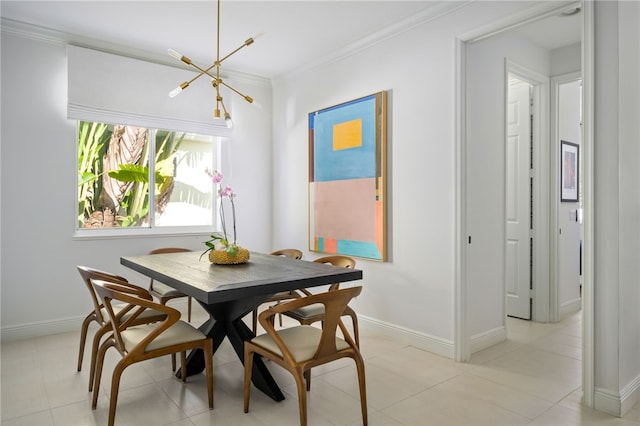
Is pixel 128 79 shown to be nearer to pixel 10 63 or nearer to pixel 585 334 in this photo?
pixel 10 63

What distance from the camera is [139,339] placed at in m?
2.27

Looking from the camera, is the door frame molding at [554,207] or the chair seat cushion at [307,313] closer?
the chair seat cushion at [307,313]

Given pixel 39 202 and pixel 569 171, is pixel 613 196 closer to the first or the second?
pixel 569 171

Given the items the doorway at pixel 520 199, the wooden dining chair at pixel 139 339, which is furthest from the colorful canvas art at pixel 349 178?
the wooden dining chair at pixel 139 339

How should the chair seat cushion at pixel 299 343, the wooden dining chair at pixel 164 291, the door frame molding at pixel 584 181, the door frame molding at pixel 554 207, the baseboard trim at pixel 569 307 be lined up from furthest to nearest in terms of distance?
1. the baseboard trim at pixel 569 307
2. the door frame molding at pixel 554 207
3. the wooden dining chair at pixel 164 291
4. the door frame molding at pixel 584 181
5. the chair seat cushion at pixel 299 343

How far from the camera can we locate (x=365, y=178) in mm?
3912

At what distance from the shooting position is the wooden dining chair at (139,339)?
2.12m

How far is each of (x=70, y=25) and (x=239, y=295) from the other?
305 centimetres

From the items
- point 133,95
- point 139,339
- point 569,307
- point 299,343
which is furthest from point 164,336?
point 569,307

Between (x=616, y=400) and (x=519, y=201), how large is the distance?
2.33 meters

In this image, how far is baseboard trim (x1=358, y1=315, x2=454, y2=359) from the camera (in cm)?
326

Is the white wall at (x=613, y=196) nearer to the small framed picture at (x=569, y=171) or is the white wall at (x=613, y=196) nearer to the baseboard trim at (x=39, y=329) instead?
the small framed picture at (x=569, y=171)

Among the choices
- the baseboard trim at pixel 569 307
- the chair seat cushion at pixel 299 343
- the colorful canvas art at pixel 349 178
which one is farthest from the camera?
the baseboard trim at pixel 569 307

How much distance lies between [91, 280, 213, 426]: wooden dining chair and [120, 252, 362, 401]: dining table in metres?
0.20
